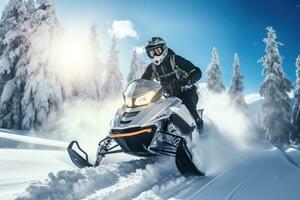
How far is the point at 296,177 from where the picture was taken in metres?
6.72

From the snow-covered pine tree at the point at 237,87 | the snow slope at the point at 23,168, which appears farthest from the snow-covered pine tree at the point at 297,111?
the snow slope at the point at 23,168

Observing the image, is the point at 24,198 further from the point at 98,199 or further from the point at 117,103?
the point at 117,103

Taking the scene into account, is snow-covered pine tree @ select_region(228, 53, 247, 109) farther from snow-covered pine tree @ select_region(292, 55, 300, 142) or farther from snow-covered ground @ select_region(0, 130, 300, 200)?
snow-covered ground @ select_region(0, 130, 300, 200)

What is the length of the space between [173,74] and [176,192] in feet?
11.5

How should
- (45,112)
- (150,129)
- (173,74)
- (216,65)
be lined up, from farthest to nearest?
(216,65) < (45,112) < (173,74) < (150,129)

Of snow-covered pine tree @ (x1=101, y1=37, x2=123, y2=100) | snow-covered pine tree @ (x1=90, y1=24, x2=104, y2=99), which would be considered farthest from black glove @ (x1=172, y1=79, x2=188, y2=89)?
snow-covered pine tree @ (x1=101, y1=37, x2=123, y2=100)

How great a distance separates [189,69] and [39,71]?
2356cm

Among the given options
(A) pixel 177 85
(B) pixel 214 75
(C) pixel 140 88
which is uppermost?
(B) pixel 214 75

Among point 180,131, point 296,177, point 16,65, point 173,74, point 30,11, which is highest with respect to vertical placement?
point 30,11

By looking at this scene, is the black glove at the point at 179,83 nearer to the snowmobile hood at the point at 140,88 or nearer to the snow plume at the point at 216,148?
the snowmobile hood at the point at 140,88

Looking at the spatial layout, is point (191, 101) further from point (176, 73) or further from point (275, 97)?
point (275, 97)

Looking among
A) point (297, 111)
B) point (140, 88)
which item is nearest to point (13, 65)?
point (140, 88)

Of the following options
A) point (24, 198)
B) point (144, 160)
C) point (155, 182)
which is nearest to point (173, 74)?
point (144, 160)

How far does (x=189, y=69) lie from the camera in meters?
7.86
